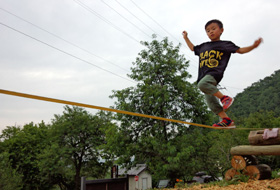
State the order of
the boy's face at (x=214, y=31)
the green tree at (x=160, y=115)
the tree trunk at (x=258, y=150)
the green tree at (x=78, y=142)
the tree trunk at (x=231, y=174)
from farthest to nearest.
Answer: the green tree at (x=78, y=142), the green tree at (x=160, y=115), the tree trunk at (x=231, y=174), the tree trunk at (x=258, y=150), the boy's face at (x=214, y=31)

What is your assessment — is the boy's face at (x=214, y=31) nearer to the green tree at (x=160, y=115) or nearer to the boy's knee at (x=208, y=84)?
the boy's knee at (x=208, y=84)

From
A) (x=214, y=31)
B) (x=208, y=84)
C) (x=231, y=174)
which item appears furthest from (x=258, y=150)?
(x=214, y=31)

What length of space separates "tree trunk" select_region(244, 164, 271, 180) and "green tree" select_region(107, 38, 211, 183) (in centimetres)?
516

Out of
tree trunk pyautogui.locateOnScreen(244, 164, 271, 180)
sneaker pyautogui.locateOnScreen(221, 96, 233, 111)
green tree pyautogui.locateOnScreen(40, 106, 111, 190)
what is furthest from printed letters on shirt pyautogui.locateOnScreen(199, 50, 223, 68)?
green tree pyautogui.locateOnScreen(40, 106, 111, 190)

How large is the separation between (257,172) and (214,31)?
18.2 feet

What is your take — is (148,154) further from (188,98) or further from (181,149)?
(188,98)

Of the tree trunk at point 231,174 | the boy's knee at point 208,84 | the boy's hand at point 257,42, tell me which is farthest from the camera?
the tree trunk at point 231,174

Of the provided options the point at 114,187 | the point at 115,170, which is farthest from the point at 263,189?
the point at 115,170

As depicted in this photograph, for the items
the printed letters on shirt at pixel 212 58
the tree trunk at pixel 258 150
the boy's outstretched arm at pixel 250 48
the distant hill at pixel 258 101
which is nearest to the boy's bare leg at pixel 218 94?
the printed letters on shirt at pixel 212 58

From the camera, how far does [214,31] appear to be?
338 centimetres

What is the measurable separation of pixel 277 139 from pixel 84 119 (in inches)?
995

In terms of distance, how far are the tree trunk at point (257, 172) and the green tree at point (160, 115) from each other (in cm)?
516

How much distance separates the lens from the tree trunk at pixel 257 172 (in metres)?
7.03

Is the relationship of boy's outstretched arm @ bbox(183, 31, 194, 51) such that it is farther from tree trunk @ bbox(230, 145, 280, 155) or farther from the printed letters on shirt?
tree trunk @ bbox(230, 145, 280, 155)
